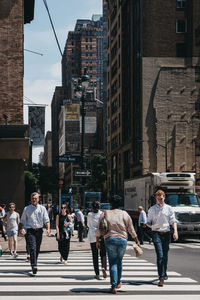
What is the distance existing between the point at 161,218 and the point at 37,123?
1960cm

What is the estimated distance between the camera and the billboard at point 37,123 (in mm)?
30156

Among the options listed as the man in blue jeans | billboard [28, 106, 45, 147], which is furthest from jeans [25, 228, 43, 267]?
billboard [28, 106, 45, 147]

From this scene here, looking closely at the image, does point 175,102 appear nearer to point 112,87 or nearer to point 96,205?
point 112,87

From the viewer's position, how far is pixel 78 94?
27891mm

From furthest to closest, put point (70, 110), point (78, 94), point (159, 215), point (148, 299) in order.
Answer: point (70, 110) → point (78, 94) → point (159, 215) → point (148, 299)

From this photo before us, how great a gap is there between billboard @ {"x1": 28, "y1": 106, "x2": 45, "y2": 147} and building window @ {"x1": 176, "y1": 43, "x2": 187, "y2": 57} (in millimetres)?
50665

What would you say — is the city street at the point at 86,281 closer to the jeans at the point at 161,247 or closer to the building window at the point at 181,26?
the jeans at the point at 161,247

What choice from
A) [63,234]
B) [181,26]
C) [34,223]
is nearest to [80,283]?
[34,223]

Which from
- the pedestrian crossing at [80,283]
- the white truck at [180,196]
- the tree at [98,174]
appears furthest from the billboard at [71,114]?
the tree at [98,174]

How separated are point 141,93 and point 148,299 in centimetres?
6935

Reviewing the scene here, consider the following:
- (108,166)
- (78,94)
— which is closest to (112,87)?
(108,166)

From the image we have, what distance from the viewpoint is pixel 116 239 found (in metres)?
10.4

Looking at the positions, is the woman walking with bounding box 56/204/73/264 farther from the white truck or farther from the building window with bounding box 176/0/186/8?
the building window with bounding box 176/0/186/8

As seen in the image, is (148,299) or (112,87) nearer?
(148,299)
